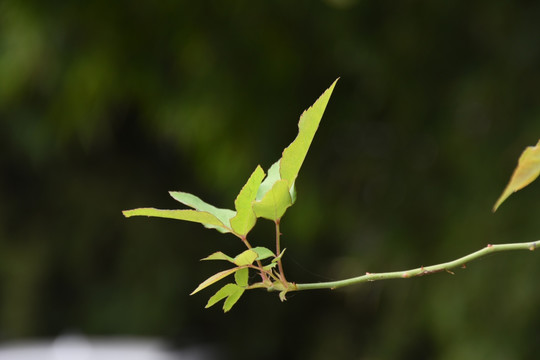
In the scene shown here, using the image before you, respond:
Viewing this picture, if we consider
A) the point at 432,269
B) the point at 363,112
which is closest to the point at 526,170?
the point at 432,269

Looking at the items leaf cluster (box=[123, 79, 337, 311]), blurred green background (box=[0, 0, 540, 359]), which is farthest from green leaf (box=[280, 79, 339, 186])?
blurred green background (box=[0, 0, 540, 359])

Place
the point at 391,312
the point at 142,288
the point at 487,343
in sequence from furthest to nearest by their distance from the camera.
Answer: the point at 142,288, the point at 391,312, the point at 487,343

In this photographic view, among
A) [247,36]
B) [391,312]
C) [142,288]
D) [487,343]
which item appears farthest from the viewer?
[142,288]

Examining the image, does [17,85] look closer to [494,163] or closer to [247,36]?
[247,36]

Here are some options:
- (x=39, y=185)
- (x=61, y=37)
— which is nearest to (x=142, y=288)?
(x=39, y=185)

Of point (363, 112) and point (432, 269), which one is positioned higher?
point (363, 112)

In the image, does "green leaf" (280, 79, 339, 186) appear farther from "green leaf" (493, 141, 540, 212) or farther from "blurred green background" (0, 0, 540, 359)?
"blurred green background" (0, 0, 540, 359)

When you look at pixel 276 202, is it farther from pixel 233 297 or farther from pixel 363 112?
pixel 363 112
